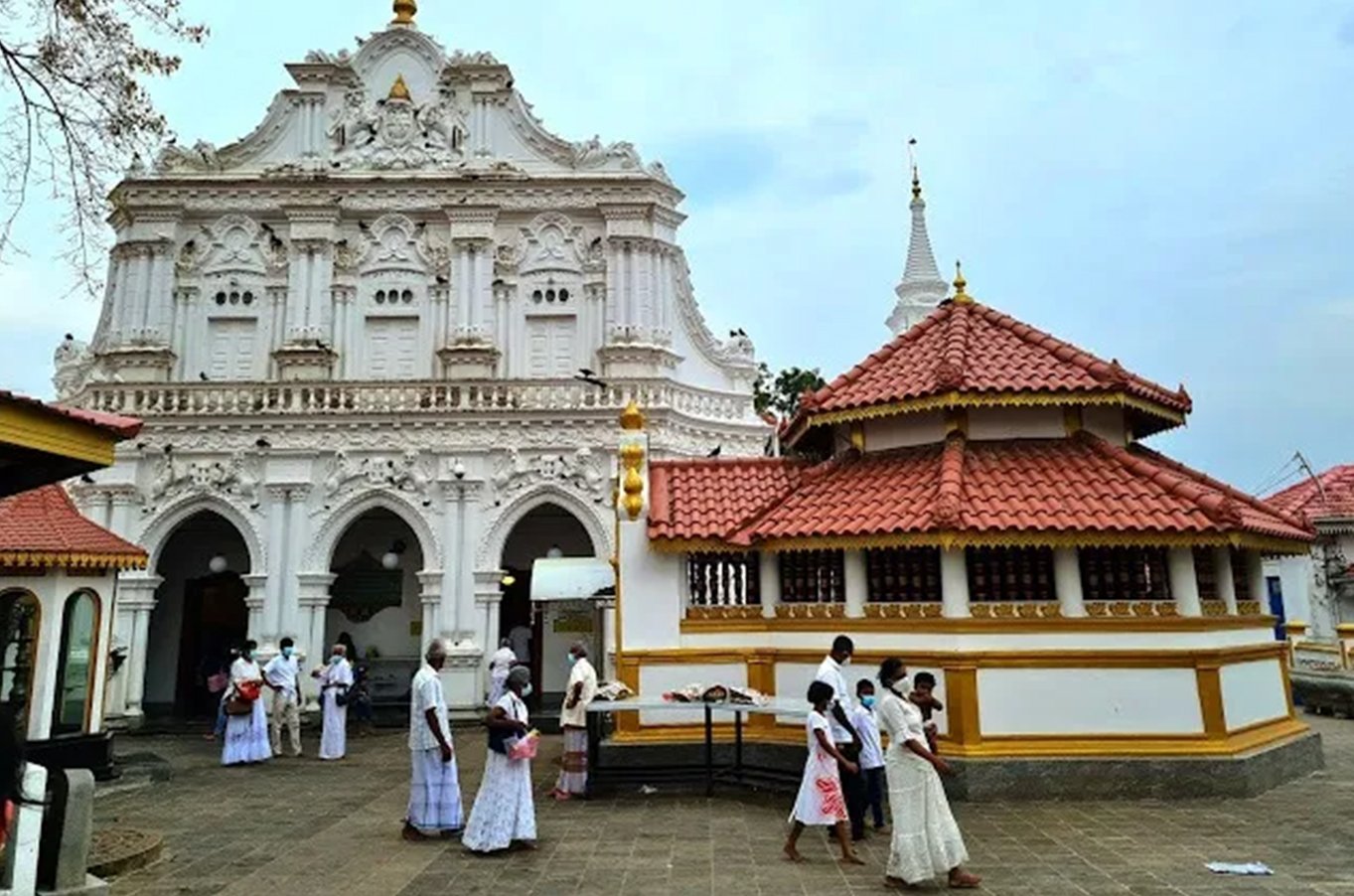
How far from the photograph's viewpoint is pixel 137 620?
17719 mm

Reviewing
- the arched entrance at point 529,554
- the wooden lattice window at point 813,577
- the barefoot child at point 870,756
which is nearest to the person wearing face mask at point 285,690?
the arched entrance at point 529,554

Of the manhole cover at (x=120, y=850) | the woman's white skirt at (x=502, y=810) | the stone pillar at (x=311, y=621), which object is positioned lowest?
the manhole cover at (x=120, y=850)

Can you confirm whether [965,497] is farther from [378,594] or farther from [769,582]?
[378,594]

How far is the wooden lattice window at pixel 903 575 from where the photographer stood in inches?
385

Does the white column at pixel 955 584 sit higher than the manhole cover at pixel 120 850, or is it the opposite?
the white column at pixel 955 584

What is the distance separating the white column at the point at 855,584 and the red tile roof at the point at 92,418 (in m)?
7.15

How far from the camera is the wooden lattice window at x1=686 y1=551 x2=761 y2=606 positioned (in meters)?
11.0

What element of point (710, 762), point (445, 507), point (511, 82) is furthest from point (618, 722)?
point (511, 82)

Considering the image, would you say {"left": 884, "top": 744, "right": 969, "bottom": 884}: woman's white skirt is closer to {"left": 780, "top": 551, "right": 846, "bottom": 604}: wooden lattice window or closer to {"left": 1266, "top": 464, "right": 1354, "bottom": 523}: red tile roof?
{"left": 780, "top": 551, "right": 846, "bottom": 604}: wooden lattice window

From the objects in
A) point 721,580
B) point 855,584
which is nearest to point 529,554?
point 721,580

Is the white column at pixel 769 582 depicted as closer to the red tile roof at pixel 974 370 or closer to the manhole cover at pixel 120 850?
the red tile roof at pixel 974 370

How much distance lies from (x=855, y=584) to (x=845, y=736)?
8.70 ft

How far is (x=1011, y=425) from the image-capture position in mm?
10633

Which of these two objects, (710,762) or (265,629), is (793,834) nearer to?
(710,762)
